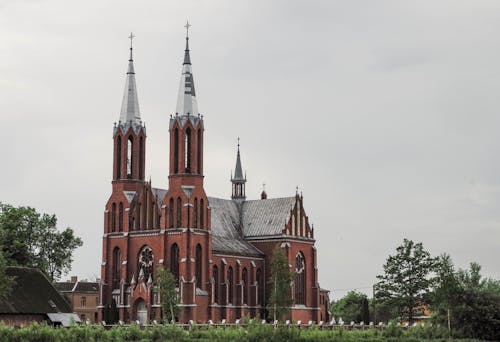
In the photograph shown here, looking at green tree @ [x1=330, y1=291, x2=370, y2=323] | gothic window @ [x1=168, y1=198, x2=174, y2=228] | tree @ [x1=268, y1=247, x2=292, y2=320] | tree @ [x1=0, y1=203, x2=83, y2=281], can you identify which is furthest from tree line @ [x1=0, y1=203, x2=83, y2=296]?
green tree @ [x1=330, y1=291, x2=370, y2=323]

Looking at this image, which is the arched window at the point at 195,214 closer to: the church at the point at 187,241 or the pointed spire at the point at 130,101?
the church at the point at 187,241

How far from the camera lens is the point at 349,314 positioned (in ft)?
506

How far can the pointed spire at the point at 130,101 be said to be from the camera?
108688 millimetres

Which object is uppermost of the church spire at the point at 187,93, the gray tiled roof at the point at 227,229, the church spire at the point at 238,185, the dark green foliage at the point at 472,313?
the church spire at the point at 187,93

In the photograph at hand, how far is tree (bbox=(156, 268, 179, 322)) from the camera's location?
309 ft

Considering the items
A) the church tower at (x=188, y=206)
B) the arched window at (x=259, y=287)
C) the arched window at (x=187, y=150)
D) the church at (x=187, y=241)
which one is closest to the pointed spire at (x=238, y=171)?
the church at (x=187, y=241)

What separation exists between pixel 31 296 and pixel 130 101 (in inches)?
1232

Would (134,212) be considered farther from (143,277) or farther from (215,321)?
(215,321)

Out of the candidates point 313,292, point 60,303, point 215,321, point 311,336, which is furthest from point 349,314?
point 311,336

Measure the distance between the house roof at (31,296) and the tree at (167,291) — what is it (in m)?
10.3

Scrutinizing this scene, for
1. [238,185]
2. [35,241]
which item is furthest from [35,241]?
[238,185]

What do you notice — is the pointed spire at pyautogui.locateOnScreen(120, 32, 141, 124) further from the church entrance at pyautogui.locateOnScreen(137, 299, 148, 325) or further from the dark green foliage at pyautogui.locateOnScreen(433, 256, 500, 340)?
the dark green foliage at pyautogui.locateOnScreen(433, 256, 500, 340)

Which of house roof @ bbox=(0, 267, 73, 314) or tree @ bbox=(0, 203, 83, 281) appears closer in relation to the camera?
house roof @ bbox=(0, 267, 73, 314)

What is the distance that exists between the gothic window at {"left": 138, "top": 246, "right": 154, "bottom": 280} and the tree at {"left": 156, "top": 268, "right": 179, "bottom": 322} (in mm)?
8112
